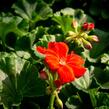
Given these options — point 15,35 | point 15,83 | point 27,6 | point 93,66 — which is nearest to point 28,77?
point 15,83

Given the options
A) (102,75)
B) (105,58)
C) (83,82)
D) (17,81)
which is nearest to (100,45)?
(105,58)

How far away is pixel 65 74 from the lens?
1.41 m

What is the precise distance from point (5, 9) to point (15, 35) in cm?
70

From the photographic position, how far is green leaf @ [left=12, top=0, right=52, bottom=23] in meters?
2.51

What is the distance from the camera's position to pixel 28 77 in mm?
1690

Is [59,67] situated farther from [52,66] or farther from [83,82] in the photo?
[83,82]

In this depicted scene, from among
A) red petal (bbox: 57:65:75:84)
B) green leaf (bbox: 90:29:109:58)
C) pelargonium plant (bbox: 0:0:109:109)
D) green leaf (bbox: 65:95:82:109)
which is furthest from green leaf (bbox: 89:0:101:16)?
red petal (bbox: 57:65:75:84)

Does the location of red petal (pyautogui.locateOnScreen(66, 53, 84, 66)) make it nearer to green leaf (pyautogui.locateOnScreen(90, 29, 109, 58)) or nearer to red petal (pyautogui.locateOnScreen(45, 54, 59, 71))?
red petal (pyautogui.locateOnScreen(45, 54, 59, 71))

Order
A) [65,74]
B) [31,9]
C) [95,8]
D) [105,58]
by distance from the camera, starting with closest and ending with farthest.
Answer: [65,74] < [105,58] < [31,9] < [95,8]

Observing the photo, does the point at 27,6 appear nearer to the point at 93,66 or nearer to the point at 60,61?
the point at 93,66

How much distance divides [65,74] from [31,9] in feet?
4.05

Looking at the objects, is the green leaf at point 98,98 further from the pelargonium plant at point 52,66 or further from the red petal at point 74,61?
the red petal at point 74,61

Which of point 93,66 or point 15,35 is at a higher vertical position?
point 15,35

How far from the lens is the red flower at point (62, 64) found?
1.41 m
